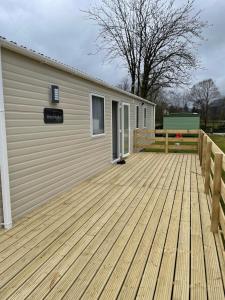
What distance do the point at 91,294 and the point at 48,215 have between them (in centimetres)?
190

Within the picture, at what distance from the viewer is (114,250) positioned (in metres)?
2.73

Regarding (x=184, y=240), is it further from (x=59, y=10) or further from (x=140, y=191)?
(x=59, y=10)

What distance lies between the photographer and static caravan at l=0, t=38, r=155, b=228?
132 inches

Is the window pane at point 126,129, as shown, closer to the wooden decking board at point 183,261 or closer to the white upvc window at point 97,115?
the white upvc window at point 97,115

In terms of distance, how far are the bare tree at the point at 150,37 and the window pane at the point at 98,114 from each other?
11819 mm

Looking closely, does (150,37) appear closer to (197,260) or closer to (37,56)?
(37,56)

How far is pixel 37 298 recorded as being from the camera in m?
2.01

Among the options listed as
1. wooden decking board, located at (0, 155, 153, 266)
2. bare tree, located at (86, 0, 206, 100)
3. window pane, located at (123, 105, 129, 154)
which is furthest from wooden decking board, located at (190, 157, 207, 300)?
bare tree, located at (86, 0, 206, 100)

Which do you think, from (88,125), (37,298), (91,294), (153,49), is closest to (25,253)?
(37,298)

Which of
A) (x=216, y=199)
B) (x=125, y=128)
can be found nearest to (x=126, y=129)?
(x=125, y=128)

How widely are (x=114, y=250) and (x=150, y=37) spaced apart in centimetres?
1775

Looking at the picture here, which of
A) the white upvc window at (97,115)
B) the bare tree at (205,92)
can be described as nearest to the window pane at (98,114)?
the white upvc window at (97,115)

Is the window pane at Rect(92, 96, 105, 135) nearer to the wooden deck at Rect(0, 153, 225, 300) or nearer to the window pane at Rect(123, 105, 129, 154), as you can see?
the window pane at Rect(123, 105, 129, 154)

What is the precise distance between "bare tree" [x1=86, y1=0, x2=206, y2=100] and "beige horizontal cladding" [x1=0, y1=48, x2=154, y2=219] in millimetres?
13340
